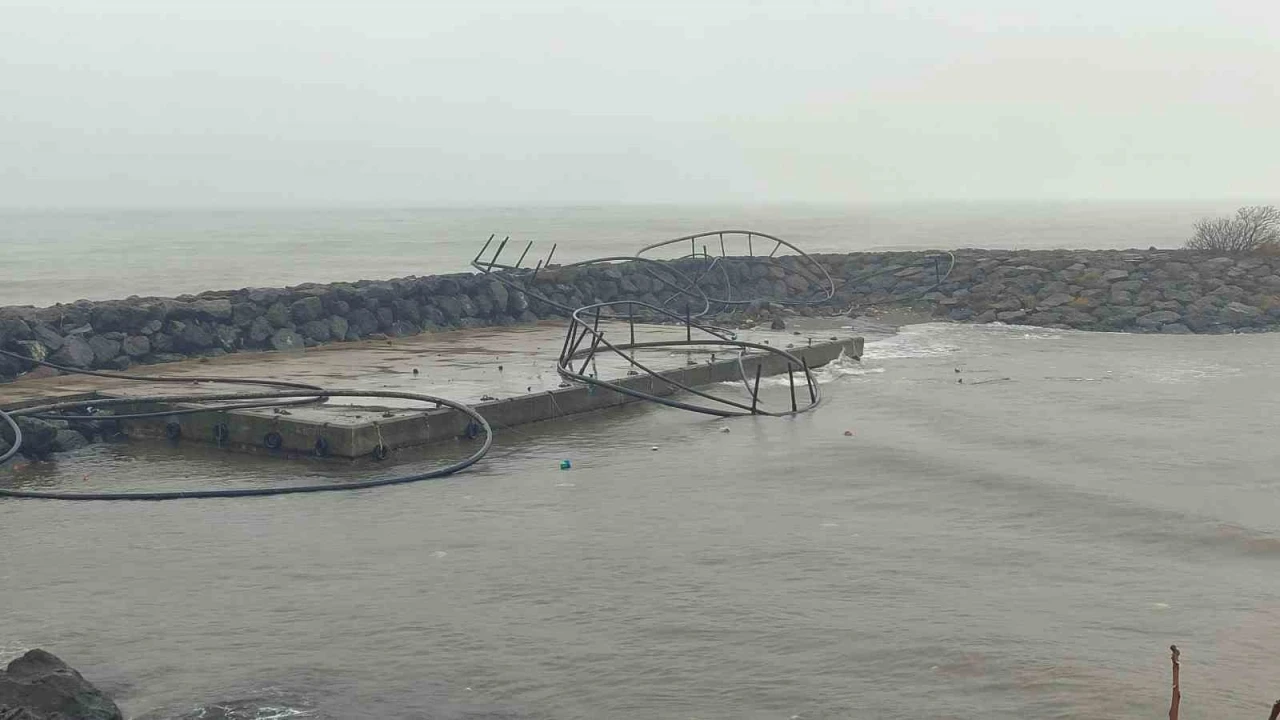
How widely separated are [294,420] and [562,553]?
411cm

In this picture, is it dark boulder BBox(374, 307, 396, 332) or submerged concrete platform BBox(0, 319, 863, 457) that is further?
dark boulder BBox(374, 307, 396, 332)

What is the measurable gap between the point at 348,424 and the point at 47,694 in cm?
661

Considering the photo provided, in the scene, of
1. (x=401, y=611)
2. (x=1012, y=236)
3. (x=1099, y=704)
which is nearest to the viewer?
(x=1099, y=704)

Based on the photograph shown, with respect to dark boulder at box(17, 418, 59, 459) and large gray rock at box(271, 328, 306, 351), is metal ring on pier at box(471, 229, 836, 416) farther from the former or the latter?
dark boulder at box(17, 418, 59, 459)

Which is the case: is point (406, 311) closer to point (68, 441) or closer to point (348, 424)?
point (68, 441)

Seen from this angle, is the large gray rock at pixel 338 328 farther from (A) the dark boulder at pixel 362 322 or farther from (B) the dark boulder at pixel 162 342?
(B) the dark boulder at pixel 162 342

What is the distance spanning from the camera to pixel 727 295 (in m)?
27.6

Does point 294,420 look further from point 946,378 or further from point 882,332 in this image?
point 882,332

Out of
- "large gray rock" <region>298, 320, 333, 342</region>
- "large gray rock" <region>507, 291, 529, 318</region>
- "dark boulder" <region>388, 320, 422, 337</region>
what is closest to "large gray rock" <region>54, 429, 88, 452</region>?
"large gray rock" <region>298, 320, 333, 342</region>

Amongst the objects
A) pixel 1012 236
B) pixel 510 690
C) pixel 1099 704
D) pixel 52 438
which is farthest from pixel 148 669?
pixel 1012 236

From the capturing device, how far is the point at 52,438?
13.1 meters

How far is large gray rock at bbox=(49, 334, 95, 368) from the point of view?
16281mm

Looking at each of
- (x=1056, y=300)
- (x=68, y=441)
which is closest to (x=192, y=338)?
(x=68, y=441)

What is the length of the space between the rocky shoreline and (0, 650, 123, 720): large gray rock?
401 inches
